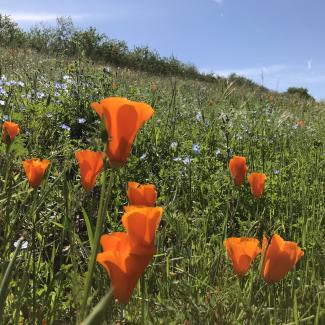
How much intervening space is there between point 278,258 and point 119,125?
1.92 ft

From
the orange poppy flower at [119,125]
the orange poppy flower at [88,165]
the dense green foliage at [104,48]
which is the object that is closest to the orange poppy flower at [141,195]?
the orange poppy flower at [88,165]

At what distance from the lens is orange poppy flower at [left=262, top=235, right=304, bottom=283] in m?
1.21

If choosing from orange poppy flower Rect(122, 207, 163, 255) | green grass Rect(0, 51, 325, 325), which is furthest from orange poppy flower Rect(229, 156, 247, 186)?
orange poppy flower Rect(122, 207, 163, 255)

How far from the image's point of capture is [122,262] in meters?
0.79

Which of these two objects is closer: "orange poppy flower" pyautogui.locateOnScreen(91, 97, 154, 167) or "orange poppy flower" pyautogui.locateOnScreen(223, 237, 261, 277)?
"orange poppy flower" pyautogui.locateOnScreen(91, 97, 154, 167)

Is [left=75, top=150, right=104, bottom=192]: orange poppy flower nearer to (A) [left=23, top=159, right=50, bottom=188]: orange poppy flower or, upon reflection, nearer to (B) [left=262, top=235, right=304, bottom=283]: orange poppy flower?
(A) [left=23, top=159, right=50, bottom=188]: orange poppy flower

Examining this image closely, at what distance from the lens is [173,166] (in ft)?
10.5

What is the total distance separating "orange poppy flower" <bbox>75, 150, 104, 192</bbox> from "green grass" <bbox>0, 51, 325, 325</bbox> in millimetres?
55

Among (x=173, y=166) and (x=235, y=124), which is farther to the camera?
(x=235, y=124)

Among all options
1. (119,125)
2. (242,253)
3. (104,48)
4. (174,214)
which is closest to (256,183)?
(174,214)

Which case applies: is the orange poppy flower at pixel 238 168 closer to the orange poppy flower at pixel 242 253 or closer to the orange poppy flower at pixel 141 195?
the orange poppy flower at pixel 242 253

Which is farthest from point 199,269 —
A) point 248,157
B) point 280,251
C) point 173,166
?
point 248,157

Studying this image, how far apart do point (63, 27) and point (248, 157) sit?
1844 cm

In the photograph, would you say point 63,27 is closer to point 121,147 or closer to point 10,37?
point 10,37
